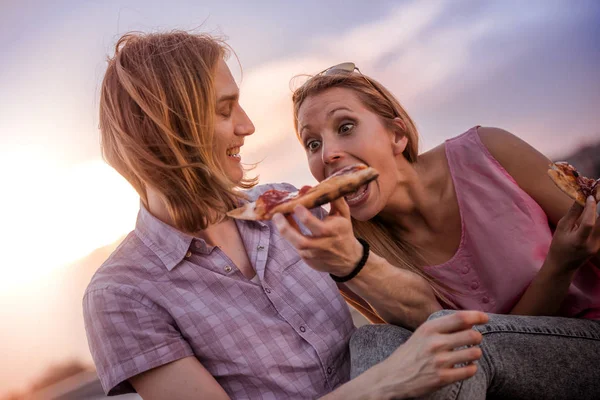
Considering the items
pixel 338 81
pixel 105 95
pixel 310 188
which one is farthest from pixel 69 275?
pixel 310 188

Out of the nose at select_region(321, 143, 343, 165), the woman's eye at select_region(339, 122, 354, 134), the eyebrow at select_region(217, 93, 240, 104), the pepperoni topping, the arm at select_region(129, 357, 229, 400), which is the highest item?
the eyebrow at select_region(217, 93, 240, 104)

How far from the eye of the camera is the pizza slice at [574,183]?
1721 millimetres

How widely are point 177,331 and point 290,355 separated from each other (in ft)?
1.14

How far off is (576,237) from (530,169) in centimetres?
50

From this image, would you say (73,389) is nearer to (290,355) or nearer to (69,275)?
(69,275)

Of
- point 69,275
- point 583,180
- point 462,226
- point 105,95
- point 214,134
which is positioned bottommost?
point 69,275

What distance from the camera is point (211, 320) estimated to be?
1674 mm

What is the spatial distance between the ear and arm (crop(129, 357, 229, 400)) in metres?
1.15

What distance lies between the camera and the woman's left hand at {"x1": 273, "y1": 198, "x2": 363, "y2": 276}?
4.44 feet

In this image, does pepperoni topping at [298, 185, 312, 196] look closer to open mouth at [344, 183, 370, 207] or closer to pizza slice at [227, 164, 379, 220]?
pizza slice at [227, 164, 379, 220]

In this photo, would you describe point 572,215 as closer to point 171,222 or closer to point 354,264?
point 354,264

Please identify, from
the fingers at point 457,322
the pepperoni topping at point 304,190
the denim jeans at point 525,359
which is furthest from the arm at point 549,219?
the pepperoni topping at point 304,190

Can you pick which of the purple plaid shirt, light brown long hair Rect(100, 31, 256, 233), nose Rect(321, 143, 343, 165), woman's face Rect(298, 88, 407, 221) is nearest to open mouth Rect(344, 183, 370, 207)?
woman's face Rect(298, 88, 407, 221)

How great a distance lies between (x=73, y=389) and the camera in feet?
11.1
